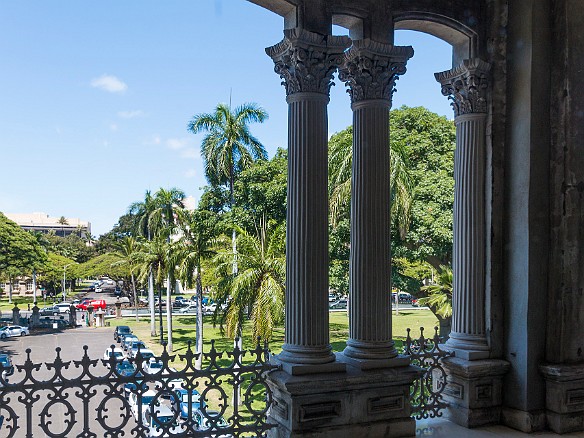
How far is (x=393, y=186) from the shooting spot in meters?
15.4

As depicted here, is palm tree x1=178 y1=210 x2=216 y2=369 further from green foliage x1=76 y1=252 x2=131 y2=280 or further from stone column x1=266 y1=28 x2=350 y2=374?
stone column x1=266 y1=28 x2=350 y2=374

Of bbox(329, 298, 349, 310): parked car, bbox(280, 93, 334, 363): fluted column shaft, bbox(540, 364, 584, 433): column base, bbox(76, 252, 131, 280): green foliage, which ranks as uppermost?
bbox(280, 93, 334, 363): fluted column shaft

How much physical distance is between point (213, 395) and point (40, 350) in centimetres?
1247

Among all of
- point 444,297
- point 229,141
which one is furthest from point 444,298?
point 229,141

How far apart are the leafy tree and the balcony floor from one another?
94.8 feet

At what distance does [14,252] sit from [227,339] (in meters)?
17.8

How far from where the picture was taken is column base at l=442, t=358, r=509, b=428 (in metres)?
6.19

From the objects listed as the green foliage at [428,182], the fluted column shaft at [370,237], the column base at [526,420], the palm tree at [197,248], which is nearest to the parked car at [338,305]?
the palm tree at [197,248]

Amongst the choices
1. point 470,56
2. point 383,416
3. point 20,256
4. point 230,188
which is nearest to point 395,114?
point 230,188

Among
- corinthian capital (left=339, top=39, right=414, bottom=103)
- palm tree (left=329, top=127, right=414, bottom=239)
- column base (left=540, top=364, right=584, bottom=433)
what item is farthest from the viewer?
palm tree (left=329, top=127, right=414, bottom=239)

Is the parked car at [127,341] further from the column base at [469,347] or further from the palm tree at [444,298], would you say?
the column base at [469,347]

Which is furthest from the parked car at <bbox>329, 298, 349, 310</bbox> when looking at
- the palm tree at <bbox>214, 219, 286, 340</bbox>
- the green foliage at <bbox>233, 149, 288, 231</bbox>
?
the palm tree at <bbox>214, 219, 286, 340</bbox>

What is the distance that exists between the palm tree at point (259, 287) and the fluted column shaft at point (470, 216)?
23.5 feet

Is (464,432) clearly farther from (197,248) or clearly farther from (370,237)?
(197,248)
